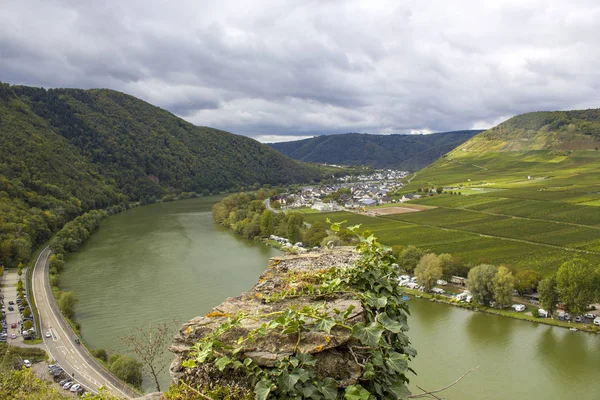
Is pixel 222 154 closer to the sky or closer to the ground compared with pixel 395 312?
closer to the sky

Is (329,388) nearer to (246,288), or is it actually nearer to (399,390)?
(399,390)

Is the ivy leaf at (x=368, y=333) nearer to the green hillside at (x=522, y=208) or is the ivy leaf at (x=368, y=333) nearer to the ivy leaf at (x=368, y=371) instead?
the ivy leaf at (x=368, y=371)

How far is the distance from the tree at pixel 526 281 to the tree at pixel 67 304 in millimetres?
32263

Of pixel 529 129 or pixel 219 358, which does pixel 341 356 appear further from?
pixel 529 129

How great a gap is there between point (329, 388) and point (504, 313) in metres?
29.3

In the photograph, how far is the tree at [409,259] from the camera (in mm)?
36062

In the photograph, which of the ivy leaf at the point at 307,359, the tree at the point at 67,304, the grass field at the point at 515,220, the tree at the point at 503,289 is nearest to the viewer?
the ivy leaf at the point at 307,359

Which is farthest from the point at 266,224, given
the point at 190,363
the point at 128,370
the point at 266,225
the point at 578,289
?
the point at 190,363

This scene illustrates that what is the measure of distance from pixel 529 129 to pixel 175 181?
11206cm

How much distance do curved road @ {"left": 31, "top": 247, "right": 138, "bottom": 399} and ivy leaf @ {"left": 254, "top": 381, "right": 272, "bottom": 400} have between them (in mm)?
13556

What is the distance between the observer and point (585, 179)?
73125mm

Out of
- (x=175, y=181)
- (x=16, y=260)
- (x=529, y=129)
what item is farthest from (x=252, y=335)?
(x=529, y=129)

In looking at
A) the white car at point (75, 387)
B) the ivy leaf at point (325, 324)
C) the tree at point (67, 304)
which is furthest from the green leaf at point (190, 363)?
the tree at point (67, 304)

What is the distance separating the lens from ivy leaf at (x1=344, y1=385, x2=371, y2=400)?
2.85 meters
